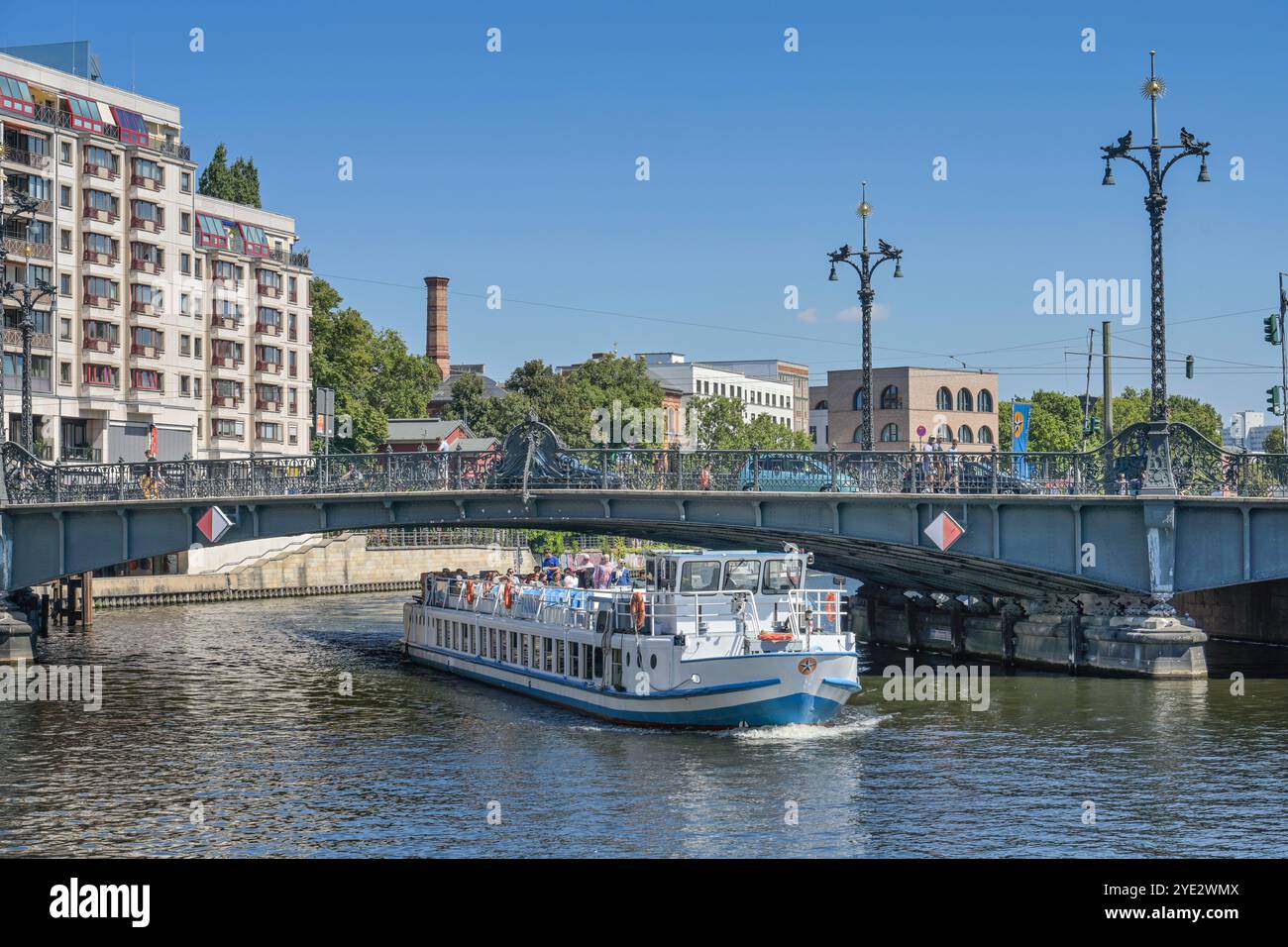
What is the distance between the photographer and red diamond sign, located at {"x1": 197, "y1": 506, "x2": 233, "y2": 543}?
6044 cm

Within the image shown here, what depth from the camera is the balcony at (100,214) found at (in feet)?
331

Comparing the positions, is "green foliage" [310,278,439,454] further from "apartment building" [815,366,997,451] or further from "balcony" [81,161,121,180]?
"apartment building" [815,366,997,451]

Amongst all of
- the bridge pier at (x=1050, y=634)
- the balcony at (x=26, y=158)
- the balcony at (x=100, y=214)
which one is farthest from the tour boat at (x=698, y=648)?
the balcony at (x=100, y=214)

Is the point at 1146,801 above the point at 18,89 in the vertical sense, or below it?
below

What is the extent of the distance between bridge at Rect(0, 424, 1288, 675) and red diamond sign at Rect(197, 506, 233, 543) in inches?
12.4

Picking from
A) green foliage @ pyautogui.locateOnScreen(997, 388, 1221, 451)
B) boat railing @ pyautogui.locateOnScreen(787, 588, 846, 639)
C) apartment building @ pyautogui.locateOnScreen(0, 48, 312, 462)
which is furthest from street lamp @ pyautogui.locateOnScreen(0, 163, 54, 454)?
green foliage @ pyautogui.locateOnScreen(997, 388, 1221, 451)

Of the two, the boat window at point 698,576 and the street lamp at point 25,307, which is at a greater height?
the street lamp at point 25,307

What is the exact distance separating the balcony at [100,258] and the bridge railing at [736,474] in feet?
134

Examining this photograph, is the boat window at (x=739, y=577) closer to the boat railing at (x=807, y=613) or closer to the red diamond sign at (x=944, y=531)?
the boat railing at (x=807, y=613)

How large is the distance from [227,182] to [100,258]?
3579cm

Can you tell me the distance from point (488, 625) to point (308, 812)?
25985 millimetres

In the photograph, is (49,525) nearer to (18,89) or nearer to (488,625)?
(488,625)
